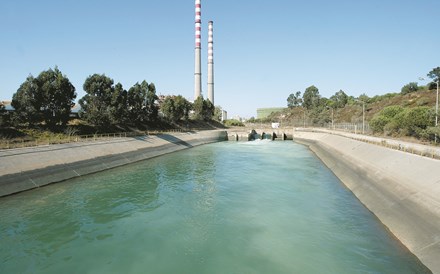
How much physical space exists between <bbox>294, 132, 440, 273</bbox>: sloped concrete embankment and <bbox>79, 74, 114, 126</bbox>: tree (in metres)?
42.5

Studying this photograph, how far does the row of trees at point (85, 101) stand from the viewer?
46250mm

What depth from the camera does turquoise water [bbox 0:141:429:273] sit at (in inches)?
561

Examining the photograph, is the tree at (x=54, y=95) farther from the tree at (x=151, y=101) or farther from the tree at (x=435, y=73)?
the tree at (x=435, y=73)

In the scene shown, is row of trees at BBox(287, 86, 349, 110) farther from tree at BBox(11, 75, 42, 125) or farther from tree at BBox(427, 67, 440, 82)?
tree at BBox(11, 75, 42, 125)

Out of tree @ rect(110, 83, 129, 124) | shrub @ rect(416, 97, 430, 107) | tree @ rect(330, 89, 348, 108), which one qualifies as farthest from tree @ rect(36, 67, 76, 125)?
tree @ rect(330, 89, 348, 108)

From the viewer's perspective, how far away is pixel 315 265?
14133 mm

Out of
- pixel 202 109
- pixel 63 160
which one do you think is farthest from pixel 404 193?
pixel 202 109

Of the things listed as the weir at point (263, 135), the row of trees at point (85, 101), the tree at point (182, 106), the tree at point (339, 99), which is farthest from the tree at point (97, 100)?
the tree at point (339, 99)

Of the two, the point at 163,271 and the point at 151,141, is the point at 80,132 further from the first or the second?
the point at 163,271

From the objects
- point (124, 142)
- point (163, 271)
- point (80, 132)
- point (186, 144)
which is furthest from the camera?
point (186, 144)

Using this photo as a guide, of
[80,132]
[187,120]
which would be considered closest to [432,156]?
[80,132]

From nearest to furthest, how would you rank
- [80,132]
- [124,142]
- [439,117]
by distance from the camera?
[439,117]
[124,142]
[80,132]

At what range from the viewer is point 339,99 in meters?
175

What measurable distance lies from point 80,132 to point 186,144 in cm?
2513
